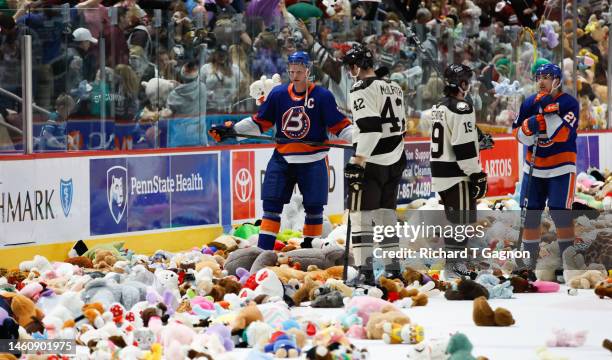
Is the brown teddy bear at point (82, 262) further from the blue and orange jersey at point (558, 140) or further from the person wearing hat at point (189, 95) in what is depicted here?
the blue and orange jersey at point (558, 140)

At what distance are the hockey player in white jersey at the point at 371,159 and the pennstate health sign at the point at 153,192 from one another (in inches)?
100

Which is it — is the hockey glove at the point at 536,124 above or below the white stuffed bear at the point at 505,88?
below

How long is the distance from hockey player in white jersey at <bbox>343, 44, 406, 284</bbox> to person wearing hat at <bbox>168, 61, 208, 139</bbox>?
2.99m

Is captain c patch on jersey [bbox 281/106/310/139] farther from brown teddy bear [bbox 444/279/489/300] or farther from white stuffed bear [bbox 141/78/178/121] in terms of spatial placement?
brown teddy bear [bbox 444/279/489/300]

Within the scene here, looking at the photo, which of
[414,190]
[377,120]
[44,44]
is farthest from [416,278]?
[414,190]

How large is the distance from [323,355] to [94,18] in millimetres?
5242

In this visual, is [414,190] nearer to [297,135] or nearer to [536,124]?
[297,135]

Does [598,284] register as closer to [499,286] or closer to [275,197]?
[499,286]

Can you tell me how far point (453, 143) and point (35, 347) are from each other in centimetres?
374

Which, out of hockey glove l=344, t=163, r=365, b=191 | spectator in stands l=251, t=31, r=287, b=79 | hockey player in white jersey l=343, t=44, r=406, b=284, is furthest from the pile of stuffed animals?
spectator in stands l=251, t=31, r=287, b=79

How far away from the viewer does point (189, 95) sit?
11461 millimetres

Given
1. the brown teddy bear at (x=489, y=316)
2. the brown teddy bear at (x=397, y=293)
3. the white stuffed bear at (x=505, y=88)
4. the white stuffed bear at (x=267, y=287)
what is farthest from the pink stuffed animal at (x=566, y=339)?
the white stuffed bear at (x=505, y=88)

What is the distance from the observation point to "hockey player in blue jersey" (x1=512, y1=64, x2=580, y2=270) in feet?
30.4

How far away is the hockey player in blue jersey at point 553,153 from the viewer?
30.4 ft
